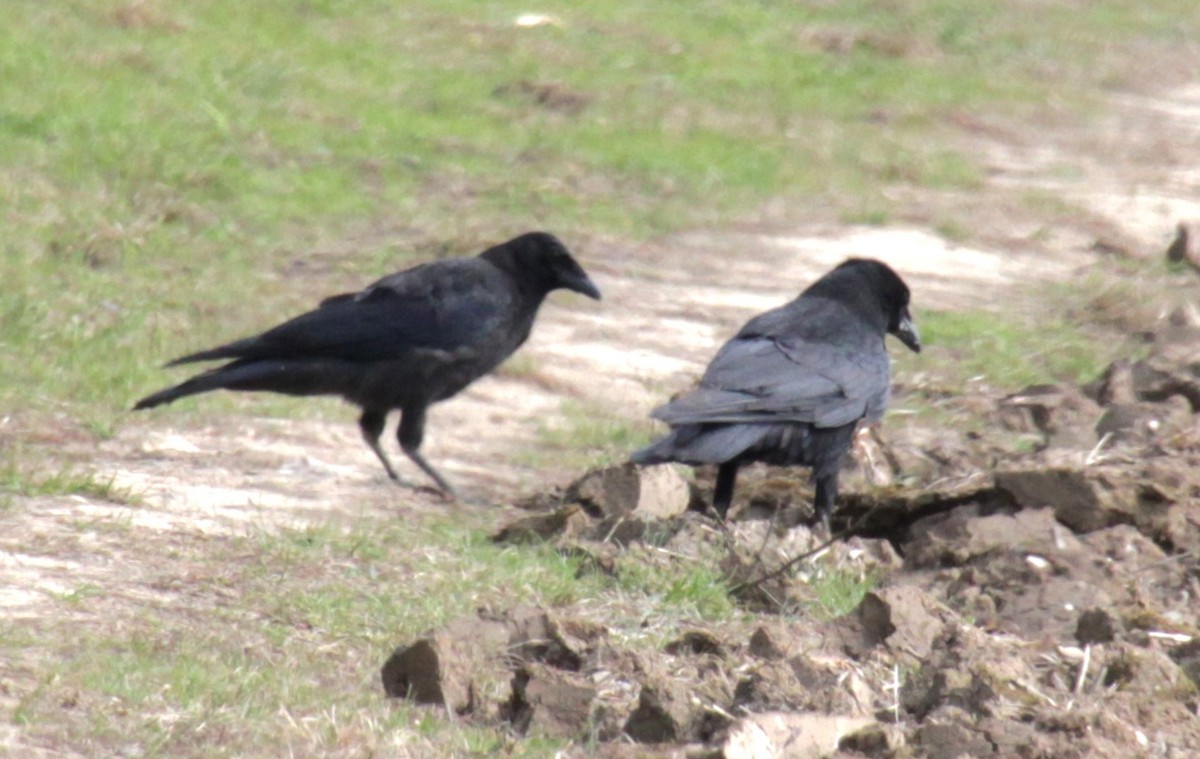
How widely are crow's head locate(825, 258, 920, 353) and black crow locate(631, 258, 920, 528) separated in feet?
0.61

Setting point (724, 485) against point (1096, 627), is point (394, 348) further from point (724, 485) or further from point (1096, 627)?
point (1096, 627)

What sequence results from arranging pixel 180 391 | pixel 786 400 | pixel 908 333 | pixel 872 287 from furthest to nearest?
pixel 908 333 < pixel 872 287 < pixel 180 391 < pixel 786 400

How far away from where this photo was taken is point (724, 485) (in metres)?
6.76

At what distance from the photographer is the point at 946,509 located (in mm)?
6547

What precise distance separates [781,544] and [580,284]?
1917 mm

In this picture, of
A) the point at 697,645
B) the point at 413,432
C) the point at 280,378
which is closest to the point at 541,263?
the point at 413,432

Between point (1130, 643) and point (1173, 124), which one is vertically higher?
point (1130, 643)

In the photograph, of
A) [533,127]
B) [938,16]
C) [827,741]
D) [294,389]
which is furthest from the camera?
[938,16]

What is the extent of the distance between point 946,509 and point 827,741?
232cm

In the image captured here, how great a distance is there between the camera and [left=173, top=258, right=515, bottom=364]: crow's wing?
7.16 meters

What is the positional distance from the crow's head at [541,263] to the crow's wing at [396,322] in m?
0.21

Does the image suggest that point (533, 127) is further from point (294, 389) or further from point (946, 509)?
point (946, 509)

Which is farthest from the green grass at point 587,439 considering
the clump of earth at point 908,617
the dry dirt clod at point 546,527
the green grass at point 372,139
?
the green grass at point 372,139

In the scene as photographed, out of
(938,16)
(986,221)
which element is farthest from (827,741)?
(938,16)
